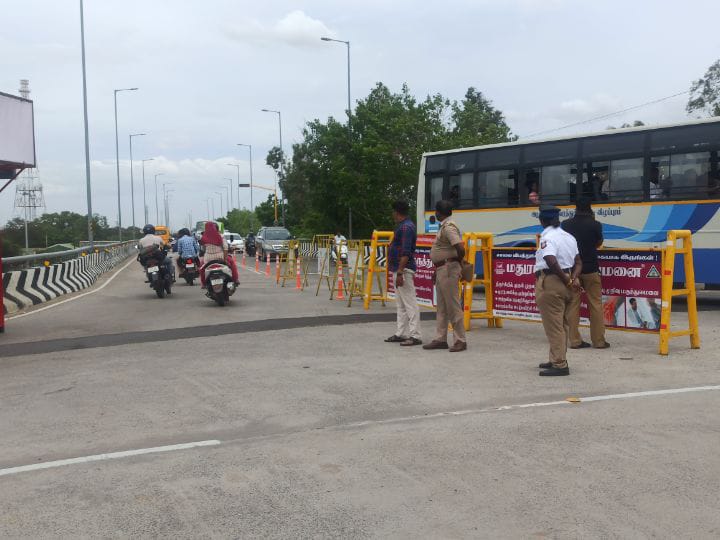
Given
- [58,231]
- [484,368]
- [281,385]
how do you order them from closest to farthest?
1. [281,385]
2. [484,368]
3. [58,231]

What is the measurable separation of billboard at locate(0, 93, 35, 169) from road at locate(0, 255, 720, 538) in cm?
394

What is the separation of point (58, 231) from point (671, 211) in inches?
3441

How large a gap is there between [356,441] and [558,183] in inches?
518

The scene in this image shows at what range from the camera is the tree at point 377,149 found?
127 ft

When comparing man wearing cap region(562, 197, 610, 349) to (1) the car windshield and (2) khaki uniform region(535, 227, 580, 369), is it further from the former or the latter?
(1) the car windshield

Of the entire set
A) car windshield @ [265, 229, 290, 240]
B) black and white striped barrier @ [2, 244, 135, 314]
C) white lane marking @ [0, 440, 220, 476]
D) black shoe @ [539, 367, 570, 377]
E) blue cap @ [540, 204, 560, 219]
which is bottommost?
white lane marking @ [0, 440, 220, 476]

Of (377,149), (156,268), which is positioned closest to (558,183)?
(156,268)

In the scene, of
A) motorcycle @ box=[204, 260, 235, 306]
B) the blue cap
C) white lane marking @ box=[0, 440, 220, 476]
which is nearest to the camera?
white lane marking @ box=[0, 440, 220, 476]

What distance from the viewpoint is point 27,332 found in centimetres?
1251

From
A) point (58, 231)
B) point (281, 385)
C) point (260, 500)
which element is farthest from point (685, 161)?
point (58, 231)

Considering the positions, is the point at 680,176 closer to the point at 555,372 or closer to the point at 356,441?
the point at 555,372

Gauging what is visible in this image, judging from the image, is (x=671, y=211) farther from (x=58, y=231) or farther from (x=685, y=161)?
(x=58, y=231)

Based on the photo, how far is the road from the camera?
13.5 ft

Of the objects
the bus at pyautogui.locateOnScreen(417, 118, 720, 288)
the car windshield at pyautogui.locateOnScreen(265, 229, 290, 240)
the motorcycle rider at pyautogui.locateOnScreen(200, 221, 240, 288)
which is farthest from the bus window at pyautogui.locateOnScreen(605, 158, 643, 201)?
the car windshield at pyautogui.locateOnScreen(265, 229, 290, 240)
